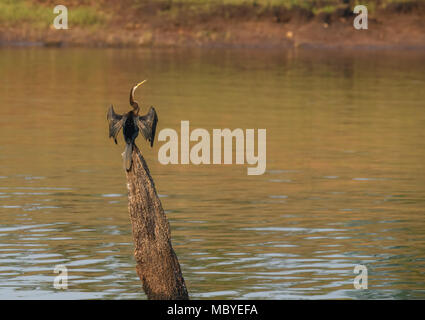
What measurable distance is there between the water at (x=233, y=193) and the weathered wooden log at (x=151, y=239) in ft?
4.77

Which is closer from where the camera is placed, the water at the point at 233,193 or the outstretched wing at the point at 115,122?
the outstretched wing at the point at 115,122

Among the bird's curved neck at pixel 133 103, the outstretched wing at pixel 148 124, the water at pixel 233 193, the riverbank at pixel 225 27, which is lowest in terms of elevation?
the water at pixel 233 193

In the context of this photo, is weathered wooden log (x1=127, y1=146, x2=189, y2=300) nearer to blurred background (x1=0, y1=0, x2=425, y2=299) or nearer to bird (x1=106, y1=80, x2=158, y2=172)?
bird (x1=106, y1=80, x2=158, y2=172)

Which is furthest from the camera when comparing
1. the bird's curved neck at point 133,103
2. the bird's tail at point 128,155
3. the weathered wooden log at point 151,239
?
the weathered wooden log at point 151,239

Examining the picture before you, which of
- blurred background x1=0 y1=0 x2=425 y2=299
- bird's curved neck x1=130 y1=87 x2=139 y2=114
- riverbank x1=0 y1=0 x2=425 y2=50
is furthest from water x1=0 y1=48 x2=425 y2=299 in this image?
riverbank x1=0 y1=0 x2=425 y2=50

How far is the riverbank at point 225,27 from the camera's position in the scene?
7338 cm

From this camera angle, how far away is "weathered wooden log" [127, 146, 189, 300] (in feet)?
45.8

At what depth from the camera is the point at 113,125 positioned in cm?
1373

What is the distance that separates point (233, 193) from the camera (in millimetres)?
24578

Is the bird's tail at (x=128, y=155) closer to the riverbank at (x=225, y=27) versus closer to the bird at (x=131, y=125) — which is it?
the bird at (x=131, y=125)

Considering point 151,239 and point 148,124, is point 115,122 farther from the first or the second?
point 151,239

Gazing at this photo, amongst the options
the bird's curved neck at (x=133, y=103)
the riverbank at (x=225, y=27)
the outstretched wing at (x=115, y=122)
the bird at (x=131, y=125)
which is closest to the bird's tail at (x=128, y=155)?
the bird at (x=131, y=125)

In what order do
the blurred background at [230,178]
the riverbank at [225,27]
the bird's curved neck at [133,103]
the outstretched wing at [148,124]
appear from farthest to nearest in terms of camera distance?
1. the riverbank at [225,27]
2. the blurred background at [230,178]
3. the outstretched wing at [148,124]
4. the bird's curved neck at [133,103]

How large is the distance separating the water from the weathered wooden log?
1.45 metres
